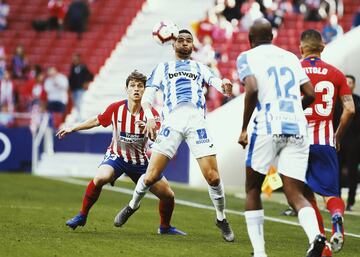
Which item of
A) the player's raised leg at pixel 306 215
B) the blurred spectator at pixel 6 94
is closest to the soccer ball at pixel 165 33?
the player's raised leg at pixel 306 215

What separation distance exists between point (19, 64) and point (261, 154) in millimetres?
20986

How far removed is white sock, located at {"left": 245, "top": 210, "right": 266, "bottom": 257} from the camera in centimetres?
832

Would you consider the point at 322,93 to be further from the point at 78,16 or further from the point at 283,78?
the point at 78,16

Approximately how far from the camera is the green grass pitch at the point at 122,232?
9.34m

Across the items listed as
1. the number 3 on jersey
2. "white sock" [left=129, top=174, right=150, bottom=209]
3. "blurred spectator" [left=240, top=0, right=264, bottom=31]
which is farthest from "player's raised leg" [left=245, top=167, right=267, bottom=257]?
"blurred spectator" [left=240, top=0, right=264, bottom=31]

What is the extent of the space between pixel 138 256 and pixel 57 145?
51.7ft

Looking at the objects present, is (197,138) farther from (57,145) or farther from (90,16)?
(90,16)

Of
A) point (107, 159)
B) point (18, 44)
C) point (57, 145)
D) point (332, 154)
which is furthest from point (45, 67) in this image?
point (332, 154)

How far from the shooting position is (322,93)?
9.77 m

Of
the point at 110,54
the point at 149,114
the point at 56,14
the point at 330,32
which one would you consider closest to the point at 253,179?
the point at 149,114

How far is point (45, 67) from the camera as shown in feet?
99.0

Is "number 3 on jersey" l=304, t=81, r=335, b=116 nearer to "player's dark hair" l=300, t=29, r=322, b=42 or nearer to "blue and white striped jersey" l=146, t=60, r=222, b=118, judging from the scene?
"player's dark hair" l=300, t=29, r=322, b=42

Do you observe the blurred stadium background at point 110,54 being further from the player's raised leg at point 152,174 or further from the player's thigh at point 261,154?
the player's thigh at point 261,154

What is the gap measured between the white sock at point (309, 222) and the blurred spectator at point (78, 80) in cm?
1828
